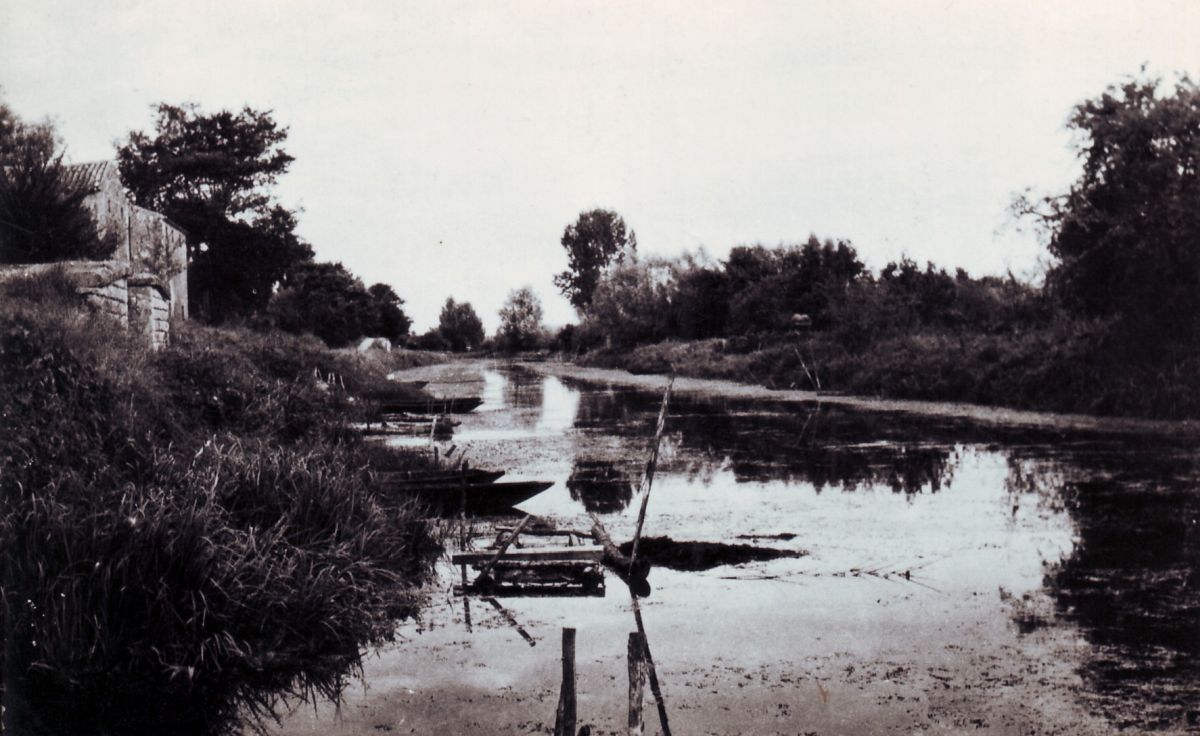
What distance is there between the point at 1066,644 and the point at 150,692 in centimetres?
543

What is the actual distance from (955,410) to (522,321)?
188 feet

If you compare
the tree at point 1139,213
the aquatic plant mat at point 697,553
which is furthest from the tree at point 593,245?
the aquatic plant mat at point 697,553

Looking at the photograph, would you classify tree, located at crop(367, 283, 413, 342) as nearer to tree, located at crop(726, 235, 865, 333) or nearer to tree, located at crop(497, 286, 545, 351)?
tree, located at crop(497, 286, 545, 351)

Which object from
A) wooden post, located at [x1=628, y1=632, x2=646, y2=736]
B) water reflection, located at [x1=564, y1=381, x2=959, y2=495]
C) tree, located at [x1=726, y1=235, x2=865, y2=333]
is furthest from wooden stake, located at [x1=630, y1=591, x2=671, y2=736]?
tree, located at [x1=726, y1=235, x2=865, y2=333]

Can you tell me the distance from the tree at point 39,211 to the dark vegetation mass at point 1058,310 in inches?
726

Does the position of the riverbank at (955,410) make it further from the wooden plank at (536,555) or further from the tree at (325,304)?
the tree at (325,304)

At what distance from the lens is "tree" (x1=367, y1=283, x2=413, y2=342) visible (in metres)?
66.8

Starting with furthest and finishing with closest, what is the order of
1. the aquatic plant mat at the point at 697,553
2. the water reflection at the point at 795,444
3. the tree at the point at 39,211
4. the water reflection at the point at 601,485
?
the water reflection at the point at 795,444 < the water reflection at the point at 601,485 < the tree at the point at 39,211 < the aquatic plant mat at the point at 697,553

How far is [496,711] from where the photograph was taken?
5.77m

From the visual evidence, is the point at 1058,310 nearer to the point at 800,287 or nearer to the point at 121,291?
the point at 800,287

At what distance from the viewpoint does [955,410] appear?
23.5 metres

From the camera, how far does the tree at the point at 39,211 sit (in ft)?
38.0

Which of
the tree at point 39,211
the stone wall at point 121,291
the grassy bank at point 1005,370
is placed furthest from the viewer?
the grassy bank at point 1005,370

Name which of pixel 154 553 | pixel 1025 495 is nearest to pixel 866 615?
pixel 154 553
